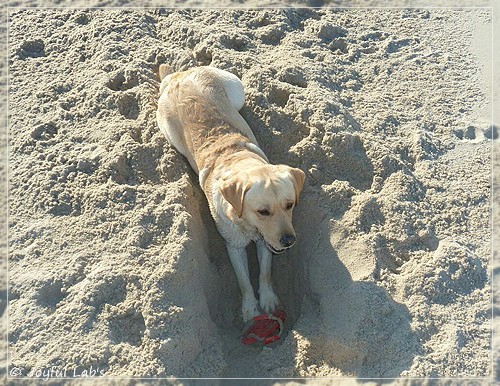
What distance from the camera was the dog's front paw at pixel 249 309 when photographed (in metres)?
5.78

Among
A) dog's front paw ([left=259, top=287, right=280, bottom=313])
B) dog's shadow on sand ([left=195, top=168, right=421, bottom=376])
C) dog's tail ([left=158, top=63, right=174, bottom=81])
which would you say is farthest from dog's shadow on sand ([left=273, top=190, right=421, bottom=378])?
dog's tail ([left=158, top=63, right=174, bottom=81])

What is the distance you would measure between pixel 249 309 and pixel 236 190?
1029 millimetres

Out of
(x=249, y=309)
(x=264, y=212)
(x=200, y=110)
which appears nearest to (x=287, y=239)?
(x=264, y=212)

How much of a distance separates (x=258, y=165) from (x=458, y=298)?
168 centimetres

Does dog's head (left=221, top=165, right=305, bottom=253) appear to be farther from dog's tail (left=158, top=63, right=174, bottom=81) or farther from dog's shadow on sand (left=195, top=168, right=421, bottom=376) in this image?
dog's tail (left=158, top=63, right=174, bottom=81)

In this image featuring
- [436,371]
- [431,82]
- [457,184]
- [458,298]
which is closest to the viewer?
[436,371]

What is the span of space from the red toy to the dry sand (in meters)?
0.11

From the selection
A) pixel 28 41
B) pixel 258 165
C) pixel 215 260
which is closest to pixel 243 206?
pixel 258 165

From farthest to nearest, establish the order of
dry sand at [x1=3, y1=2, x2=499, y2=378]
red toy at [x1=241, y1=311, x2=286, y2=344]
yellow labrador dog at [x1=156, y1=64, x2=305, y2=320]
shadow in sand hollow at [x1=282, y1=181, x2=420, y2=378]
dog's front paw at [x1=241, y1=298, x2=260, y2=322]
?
dog's front paw at [x1=241, y1=298, x2=260, y2=322] < red toy at [x1=241, y1=311, x2=286, y2=344] < yellow labrador dog at [x1=156, y1=64, x2=305, y2=320] < dry sand at [x1=3, y1=2, x2=499, y2=378] < shadow in sand hollow at [x1=282, y1=181, x2=420, y2=378]

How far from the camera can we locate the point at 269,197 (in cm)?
521

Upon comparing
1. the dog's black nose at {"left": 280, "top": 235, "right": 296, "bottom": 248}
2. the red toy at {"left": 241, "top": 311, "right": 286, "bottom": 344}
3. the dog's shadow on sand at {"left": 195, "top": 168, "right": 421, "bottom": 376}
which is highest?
the dog's black nose at {"left": 280, "top": 235, "right": 296, "bottom": 248}

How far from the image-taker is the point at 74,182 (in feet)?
19.7

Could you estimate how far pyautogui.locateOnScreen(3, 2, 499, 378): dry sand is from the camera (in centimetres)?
514

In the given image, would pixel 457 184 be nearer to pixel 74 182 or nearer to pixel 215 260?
pixel 215 260
